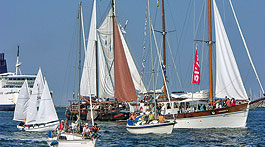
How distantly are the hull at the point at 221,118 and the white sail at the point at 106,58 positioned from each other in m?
25.2

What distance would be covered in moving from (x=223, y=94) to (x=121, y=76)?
1859 centimetres

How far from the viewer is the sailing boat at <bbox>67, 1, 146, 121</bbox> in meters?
62.4

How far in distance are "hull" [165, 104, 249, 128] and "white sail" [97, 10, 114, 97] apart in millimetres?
25184

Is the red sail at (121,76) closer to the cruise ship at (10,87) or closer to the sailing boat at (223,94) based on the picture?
the sailing boat at (223,94)

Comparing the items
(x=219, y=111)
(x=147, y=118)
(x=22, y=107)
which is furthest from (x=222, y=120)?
(x=22, y=107)

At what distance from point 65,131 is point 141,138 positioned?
826cm

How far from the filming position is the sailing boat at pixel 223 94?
45.4 meters

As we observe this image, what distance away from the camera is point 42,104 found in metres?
47.4

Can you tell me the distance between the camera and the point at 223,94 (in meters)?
47.0

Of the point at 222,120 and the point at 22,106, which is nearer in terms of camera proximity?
the point at 222,120

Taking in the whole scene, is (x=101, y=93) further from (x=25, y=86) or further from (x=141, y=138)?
(x=141, y=138)

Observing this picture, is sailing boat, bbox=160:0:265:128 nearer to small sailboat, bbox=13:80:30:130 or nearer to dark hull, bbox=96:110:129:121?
dark hull, bbox=96:110:129:121

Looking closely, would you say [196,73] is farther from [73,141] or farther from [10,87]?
[10,87]

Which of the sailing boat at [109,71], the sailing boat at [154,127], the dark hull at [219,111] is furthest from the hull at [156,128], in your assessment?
the sailing boat at [109,71]
